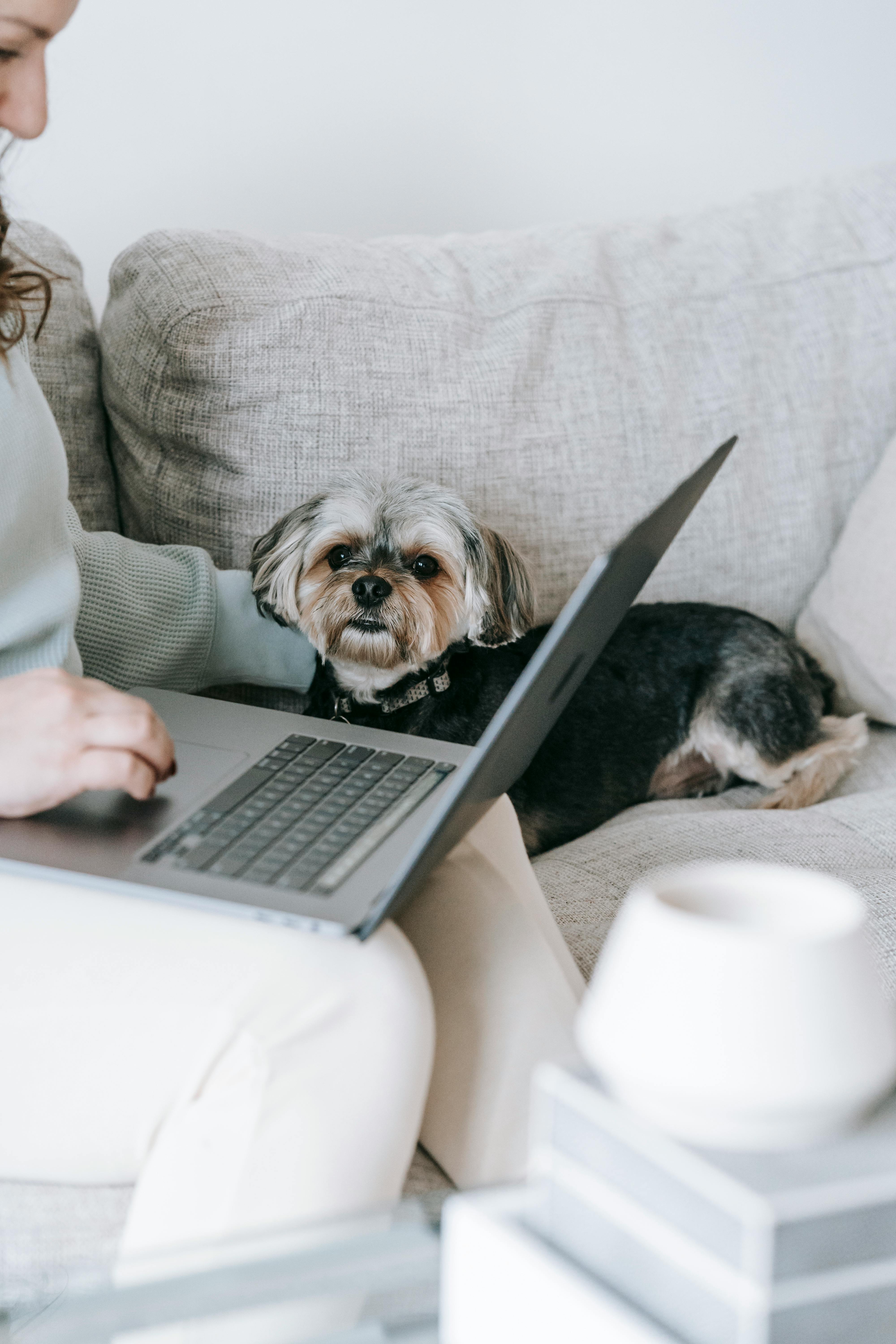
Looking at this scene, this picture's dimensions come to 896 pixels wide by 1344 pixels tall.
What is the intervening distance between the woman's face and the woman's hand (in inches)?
16.8

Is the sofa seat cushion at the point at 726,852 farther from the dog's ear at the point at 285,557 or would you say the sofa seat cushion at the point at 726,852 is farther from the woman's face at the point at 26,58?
the woman's face at the point at 26,58

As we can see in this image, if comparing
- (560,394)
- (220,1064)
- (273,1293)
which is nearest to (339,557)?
(560,394)

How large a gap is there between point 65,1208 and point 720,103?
212 centimetres

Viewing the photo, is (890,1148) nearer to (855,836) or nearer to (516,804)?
(855,836)

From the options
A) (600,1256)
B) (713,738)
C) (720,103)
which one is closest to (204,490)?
(713,738)

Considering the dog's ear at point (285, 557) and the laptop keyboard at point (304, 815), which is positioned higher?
the laptop keyboard at point (304, 815)

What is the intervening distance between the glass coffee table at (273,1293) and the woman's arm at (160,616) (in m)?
0.75

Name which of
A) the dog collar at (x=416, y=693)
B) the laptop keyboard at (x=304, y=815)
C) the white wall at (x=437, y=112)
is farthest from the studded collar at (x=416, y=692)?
the white wall at (x=437, y=112)

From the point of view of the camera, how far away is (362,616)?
152 centimetres

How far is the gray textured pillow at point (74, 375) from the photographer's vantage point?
1.40 metres

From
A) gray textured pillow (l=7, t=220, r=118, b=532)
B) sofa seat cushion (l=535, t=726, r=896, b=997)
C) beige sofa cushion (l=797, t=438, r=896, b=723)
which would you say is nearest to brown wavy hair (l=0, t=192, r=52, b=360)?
gray textured pillow (l=7, t=220, r=118, b=532)

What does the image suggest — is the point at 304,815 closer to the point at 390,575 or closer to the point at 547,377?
the point at 390,575

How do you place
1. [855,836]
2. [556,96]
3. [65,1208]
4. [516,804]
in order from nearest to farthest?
[65,1208] < [855,836] < [516,804] < [556,96]

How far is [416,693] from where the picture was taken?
161 centimetres
